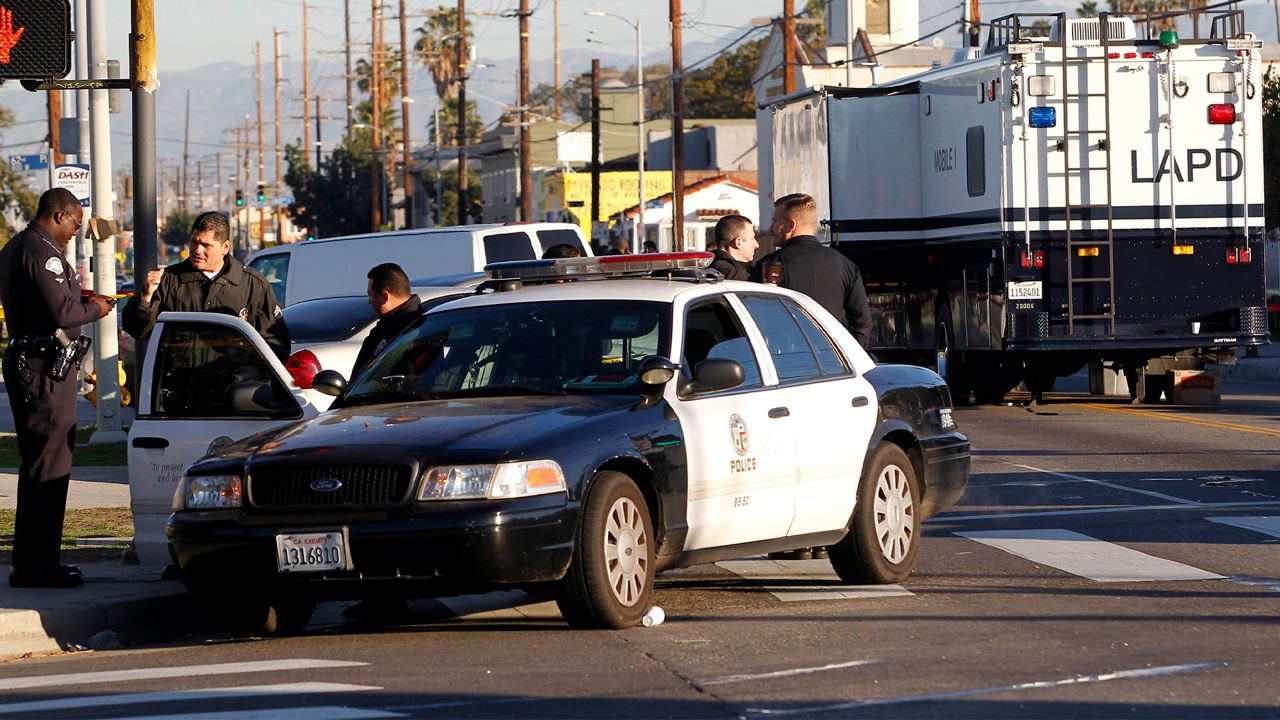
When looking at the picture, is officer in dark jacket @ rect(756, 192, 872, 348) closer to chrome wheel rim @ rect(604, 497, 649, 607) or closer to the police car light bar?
the police car light bar

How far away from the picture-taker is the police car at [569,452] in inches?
316

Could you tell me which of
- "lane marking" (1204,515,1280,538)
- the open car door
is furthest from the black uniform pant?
"lane marking" (1204,515,1280,538)

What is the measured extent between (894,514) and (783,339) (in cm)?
107

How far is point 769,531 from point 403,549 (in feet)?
6.65

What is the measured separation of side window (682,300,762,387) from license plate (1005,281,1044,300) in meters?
11.9

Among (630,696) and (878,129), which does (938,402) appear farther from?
(878,129)

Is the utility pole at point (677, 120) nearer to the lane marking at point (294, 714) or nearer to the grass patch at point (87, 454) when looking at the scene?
the grass patch at point (87, 454)

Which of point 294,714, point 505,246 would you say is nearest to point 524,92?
point 505,246

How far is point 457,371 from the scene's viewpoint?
9.27 meters

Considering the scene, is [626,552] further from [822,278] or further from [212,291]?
[822,278]

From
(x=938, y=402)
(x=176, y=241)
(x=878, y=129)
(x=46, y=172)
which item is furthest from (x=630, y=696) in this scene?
(x=176, y=241)

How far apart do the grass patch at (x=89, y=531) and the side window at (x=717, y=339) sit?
395 cm

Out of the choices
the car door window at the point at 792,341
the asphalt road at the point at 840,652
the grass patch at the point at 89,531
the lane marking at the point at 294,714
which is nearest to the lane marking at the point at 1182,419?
the asphalt road at the point at 840,652

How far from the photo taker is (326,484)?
8133mm
